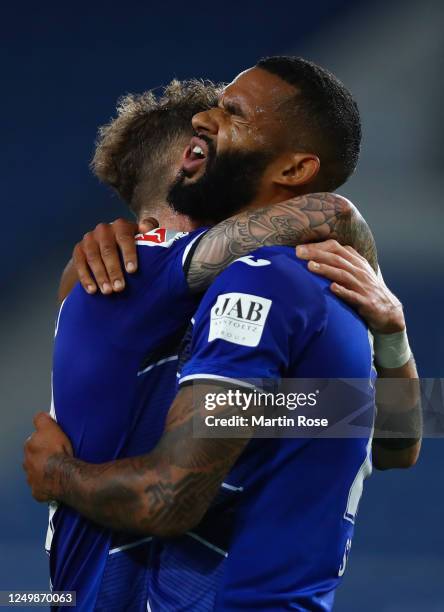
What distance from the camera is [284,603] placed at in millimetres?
1414

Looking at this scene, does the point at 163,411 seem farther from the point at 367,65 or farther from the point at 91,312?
the point at 367,65

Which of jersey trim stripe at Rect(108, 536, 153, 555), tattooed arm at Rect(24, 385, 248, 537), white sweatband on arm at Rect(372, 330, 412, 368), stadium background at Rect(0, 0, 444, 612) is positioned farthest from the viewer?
stadium background at Rect(0, 0, 444, 612)

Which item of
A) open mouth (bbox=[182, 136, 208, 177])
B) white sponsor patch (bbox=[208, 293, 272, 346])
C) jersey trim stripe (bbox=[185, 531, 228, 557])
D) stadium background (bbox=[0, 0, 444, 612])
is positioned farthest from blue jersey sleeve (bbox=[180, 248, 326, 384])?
stadium background (bbox=[0, 0, 444, 612])

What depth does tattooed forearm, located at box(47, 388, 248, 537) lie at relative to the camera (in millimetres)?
1343

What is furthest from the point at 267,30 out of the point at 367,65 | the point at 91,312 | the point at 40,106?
the point at 91,312

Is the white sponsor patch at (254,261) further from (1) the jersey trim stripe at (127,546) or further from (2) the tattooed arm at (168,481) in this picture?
(1) the jersey trim stripe at (127,546)

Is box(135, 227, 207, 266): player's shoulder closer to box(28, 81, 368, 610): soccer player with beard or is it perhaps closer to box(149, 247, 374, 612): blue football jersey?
box(28, 81, 368, 610): soccer player with beard

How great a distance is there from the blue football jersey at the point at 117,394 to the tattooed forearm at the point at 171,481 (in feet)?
0.40

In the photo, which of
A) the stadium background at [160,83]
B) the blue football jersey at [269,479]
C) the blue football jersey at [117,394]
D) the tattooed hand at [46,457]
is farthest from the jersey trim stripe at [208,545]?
the stadium background at [160,83]

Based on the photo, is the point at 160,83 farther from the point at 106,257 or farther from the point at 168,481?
the point at 168,481

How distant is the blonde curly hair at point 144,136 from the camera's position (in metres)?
2.25

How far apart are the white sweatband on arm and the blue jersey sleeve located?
1.08 ft

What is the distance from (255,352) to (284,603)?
15.1 inches

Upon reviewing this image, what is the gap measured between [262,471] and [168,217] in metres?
0.75
